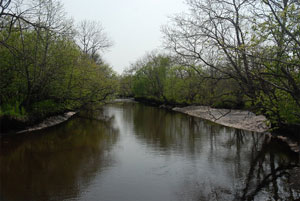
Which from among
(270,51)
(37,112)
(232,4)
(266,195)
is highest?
(232,4)

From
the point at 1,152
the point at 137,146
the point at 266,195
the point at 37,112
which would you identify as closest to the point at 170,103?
the point at 37,112

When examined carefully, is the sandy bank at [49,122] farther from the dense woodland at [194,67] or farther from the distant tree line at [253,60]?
the distant tree line at [253,60]

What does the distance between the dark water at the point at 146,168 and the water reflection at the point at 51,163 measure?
0.03 meters

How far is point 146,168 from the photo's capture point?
11688 millimetres

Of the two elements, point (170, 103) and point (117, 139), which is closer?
A: point (117, 139)

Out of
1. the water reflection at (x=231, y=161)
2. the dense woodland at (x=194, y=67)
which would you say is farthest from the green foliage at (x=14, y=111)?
the water reflection at (x=231, y=161)

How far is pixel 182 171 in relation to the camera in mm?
11266

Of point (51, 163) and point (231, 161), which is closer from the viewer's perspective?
point (51, 163)

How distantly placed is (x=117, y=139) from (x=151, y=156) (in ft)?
17.2

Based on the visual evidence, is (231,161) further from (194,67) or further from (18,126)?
(18,126)

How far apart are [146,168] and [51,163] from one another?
14.4 feet

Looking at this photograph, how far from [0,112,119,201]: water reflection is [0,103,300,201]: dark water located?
30 mm

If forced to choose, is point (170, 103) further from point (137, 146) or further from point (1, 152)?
point (1, 152)

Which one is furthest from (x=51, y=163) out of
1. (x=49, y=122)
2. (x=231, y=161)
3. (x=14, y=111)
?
(x=49, y=122)
